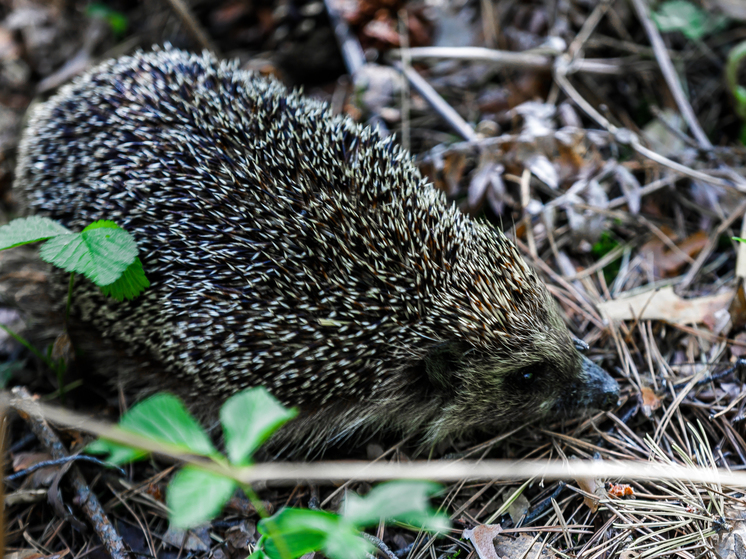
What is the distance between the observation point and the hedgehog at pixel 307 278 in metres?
3.62

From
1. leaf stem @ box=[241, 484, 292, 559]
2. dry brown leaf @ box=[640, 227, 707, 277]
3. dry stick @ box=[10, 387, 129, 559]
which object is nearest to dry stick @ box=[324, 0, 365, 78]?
dry brown leaf @ box=[640, 227, 707, 277]

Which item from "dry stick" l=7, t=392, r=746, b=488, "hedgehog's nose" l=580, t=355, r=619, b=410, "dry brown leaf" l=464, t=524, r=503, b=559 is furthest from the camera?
"hedgehog's nose" l=580, t=355, r=619, b=410

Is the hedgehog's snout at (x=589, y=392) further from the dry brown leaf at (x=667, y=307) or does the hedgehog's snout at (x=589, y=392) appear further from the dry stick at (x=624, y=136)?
the dry stick at (x=624, y=136)

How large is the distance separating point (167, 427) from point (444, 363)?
2.08 metres

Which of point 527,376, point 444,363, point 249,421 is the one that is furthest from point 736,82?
point 249,421

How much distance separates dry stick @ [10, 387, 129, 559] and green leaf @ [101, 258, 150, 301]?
0.83 metres

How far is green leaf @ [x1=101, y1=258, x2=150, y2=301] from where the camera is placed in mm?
3514

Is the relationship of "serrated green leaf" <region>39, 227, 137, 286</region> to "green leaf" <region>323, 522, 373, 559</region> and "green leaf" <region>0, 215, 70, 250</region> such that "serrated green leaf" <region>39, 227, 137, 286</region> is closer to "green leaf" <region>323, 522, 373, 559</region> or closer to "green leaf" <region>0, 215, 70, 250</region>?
"green leaf" <region>0, 215, 70, 250</region>

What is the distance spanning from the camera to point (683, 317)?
417 centimetres

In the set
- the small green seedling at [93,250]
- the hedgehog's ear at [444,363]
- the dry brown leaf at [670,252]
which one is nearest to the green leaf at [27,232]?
the small green seedling at [93,250]

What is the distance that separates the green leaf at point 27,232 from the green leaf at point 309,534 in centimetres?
219

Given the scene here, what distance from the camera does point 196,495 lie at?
2055mm

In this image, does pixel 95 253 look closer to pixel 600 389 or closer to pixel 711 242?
pixel 600 389

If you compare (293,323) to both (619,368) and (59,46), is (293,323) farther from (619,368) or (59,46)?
(59,46)
